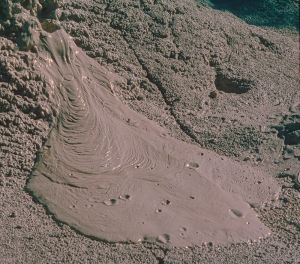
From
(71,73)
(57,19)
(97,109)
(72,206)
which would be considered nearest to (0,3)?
(57,19)

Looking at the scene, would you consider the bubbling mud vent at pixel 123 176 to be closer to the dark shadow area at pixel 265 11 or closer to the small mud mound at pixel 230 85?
the small mud mound at pixel 230 85

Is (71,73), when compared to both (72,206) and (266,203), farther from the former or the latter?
(266,203)

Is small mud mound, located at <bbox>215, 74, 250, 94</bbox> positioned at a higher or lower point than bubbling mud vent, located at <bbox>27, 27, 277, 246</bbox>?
higher

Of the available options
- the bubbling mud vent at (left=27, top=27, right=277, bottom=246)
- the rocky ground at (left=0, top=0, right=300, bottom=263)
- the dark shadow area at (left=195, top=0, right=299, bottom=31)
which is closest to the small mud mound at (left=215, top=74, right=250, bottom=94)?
the rocky ground at (left=0, top=0, right=300, bottom=263)

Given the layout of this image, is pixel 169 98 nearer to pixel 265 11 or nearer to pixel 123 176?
pixel 123 176

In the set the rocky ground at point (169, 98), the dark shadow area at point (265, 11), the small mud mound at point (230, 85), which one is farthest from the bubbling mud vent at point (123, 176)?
the dark shadow area at point (265, 11)

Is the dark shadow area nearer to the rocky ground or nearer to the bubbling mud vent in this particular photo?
the rocky ground

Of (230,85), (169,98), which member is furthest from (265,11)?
(169,98)

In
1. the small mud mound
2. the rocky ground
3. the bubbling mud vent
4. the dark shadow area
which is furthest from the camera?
the dark shadow area
